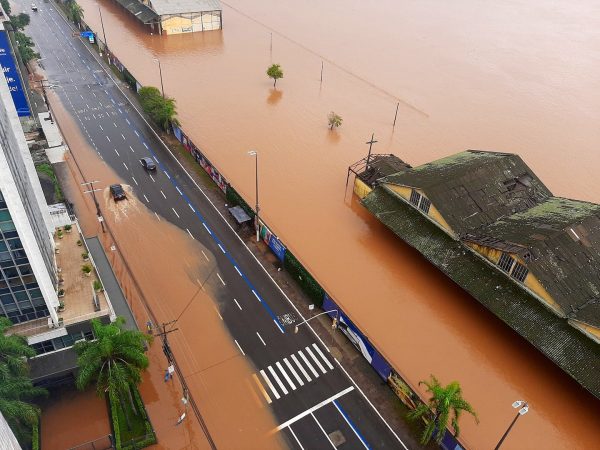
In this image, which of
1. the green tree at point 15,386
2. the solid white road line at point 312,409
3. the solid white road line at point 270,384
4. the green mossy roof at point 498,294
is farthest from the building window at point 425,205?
the green tree at point 15,386

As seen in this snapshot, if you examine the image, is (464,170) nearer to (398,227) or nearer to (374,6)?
(398,227)

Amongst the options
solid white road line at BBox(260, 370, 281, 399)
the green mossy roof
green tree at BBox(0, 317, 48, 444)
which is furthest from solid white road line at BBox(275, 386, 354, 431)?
green tree at BBox(0, 317, 48, 444)

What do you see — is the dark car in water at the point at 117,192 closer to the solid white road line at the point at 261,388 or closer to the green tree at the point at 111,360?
the green tree at the point at 111,360

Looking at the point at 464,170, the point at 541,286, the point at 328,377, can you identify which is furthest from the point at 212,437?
the point at 464,170

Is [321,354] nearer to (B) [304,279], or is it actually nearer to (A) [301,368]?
→ (A) [301,368]

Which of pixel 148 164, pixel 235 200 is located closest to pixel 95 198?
pixel 148 164

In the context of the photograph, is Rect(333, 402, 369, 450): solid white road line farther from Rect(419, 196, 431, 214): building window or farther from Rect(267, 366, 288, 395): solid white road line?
Rect(419, 196, 431, 214): building window
